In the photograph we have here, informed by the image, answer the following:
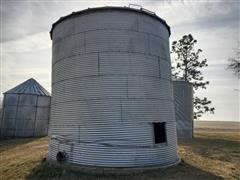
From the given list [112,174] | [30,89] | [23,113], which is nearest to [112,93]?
[112,174]

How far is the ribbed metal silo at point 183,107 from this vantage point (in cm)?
2580

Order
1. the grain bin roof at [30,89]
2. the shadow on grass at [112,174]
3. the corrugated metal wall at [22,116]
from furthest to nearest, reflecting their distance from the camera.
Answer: the grain bin roof at [30,89]
the corrugated metal wall at [22,116]
the shadow on grass at [112,174]

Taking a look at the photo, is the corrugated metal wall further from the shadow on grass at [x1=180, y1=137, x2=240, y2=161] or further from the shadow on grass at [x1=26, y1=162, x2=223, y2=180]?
the shadow on grass at [x1=26, y1=162, x2=223, y2=180]

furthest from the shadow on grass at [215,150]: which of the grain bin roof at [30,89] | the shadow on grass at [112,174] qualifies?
the grain bin roof at [30,89]

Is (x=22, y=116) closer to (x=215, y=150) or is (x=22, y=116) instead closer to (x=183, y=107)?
(x=183, y=107)

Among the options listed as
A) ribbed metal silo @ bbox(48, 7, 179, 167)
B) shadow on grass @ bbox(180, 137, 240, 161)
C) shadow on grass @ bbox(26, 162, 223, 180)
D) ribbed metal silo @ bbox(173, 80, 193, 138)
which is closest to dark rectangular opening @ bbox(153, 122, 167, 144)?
ribbed metal silo @ bbox(48, 7, 179, 167)

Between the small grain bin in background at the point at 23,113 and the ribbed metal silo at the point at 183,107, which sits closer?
the ribbed metal silo at the point at 183,107

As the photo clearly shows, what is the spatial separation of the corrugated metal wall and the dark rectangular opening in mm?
22664

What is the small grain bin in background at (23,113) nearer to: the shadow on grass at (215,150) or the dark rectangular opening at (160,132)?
the shadow on grass at (215,150)

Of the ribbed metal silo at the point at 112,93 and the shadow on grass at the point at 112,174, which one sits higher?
the ribbed metal silo at the point at 112,93

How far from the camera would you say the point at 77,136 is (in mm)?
11125

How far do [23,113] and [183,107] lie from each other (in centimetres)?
2033

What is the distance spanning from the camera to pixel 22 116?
96.7 ft

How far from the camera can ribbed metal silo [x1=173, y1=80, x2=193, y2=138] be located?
25.8m
